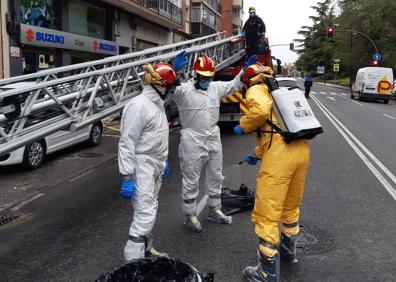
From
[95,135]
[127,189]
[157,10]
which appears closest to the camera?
[127,189]

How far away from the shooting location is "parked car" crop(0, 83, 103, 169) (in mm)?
8641

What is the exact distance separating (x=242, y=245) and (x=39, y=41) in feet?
41.3

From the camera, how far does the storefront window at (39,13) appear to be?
1520 centimetres

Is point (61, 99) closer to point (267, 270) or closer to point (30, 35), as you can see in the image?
point (267, 270)

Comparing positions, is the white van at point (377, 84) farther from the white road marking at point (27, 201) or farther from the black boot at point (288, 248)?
the black boot at point (288, 248)

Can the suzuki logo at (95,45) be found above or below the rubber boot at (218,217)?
above

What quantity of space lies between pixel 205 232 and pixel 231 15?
70613mm

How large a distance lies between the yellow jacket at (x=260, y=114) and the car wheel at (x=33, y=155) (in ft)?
18.7

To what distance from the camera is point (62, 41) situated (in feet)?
55.8

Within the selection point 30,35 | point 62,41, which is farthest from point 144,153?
point 62,41

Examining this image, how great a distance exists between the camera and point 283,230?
15.0 feet

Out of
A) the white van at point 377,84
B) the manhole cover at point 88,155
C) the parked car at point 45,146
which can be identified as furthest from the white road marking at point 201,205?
the white van at point 377,84

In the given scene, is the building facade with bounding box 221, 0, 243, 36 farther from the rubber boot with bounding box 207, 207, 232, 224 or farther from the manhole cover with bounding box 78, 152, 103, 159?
the rubber boot with bounding box 207, 207, 232, 224

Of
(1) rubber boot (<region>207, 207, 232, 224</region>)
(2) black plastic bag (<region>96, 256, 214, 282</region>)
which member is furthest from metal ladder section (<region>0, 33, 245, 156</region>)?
(2) black plastic bag (<region>96, 256, 214, 282</region>)
